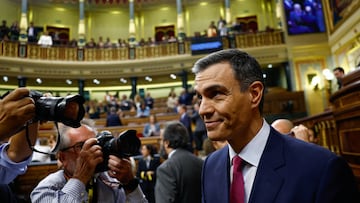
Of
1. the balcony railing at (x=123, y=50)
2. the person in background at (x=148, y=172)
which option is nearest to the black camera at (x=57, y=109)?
the person in background at (x=148, y=172)

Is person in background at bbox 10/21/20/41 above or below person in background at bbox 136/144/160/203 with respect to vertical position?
above

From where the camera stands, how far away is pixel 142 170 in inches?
153

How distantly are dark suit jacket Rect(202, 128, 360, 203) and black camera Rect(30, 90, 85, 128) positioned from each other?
0.62 meters

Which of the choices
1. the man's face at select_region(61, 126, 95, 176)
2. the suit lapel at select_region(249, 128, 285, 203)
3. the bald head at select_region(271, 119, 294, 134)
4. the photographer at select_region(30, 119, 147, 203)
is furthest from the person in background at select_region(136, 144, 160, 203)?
the suit lapel at select_region(249, 128, 285, 203)

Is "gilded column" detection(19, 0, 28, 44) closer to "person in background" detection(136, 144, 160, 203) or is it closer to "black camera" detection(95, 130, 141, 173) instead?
"person in background" detection(136, 144, 160, 203)

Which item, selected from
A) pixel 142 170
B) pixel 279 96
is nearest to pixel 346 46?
pixel 279 96

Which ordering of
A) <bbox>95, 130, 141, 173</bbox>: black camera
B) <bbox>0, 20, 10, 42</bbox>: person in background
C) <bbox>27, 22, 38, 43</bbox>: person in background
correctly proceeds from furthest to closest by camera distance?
<bbox>27, 22, 38, 43</bbox>: person in background, <bbox>0, 20, 10, 42</bbox>: person in background, <bbox>95, 130, 141, 173</bbox>: black camera

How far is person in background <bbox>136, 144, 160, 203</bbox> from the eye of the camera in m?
3.74

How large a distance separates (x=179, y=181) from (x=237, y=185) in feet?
4.03

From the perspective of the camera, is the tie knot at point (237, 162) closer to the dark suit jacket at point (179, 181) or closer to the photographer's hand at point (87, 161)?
the photographer's hand at point (87, 161)

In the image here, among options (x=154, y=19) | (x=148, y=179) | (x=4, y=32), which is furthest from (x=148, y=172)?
(x=154, y=19)

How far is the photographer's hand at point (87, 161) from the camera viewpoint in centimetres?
120

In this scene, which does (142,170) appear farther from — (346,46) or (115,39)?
(115,39)

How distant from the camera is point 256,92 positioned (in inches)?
40.7
